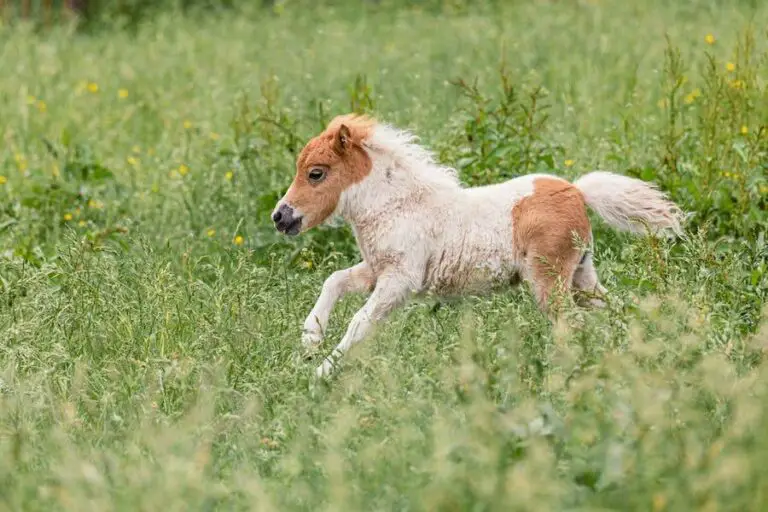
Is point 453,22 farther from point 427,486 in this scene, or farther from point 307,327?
point 427,486

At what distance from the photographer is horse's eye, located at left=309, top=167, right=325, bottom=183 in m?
6.17

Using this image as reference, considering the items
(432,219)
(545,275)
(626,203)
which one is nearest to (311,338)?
(432,219)

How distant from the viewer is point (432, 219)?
6.07 metres

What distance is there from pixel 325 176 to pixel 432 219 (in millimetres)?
531

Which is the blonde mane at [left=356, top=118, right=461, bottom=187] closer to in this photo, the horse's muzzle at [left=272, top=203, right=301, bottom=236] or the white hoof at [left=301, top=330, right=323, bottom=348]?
the horse's muzzle at [left=272, top=203, right=301, bottom=236]

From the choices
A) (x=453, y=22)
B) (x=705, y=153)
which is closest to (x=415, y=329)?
(x=705, y=153)

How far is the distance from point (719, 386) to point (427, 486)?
0.91m

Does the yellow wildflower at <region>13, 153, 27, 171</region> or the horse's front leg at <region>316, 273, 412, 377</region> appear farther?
the yellow wildflower at <region>13, 153, 27, 171</region>

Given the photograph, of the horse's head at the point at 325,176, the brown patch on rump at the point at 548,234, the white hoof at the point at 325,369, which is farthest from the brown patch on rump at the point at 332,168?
the white hoof at the point at 325,369

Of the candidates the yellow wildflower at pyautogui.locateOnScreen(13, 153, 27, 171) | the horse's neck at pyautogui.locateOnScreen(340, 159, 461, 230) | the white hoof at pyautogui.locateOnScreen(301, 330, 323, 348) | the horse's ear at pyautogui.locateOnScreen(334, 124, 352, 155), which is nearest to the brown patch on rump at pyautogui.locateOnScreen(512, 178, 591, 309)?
the horse's neck at pyautogui.locateOnScreen(340, 159, 461, 230)

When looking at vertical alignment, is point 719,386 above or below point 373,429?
above

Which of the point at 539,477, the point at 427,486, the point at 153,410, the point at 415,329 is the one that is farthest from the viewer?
the point at 415,329

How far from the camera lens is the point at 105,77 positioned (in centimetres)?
1254

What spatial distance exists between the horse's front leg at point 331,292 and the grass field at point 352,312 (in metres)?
0.09
